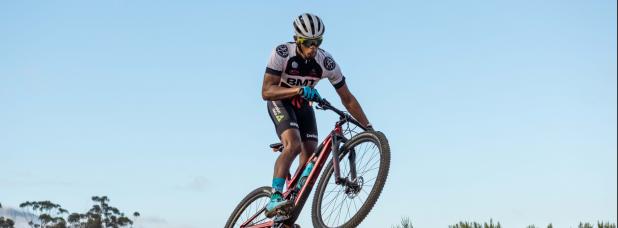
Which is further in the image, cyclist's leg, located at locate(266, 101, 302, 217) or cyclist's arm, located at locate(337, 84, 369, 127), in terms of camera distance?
cyclist's arm, located at locate(337, 84, 369, 127)

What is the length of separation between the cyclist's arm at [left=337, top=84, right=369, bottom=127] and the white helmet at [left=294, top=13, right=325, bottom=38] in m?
1.15

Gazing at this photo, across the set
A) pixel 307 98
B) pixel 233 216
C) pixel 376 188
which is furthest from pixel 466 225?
pixel 233 216

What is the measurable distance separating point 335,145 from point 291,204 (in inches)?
38.6

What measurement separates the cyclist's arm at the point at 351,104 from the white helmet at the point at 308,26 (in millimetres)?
1149

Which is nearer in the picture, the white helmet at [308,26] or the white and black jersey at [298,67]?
the white helmet at [308,26]

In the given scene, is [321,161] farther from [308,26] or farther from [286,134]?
[308,26]

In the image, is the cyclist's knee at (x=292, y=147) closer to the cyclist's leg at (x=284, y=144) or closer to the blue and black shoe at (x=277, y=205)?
the cyclist's leg at (x=284, y=144)

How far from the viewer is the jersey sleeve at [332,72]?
11570mm

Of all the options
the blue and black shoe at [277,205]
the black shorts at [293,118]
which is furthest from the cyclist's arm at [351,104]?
the blue and black shoe at [277,205]

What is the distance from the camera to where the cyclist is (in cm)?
1111

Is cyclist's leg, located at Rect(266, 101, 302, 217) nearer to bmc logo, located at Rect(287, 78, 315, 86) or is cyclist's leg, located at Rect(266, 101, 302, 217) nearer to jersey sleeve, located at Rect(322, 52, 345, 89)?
bmc logo, located at Rect(287, 78, 315, 86)

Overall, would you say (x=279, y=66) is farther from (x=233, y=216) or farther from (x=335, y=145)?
(x=233, y=216)

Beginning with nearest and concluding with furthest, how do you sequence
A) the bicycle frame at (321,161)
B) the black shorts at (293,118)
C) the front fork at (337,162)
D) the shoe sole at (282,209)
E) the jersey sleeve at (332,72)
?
the front fork at (337,162) → the bicycle frame at (321,161) → the shoe sole at (282,209) → the black shorts at (293,118) → the jersey sleeve at (332,72)

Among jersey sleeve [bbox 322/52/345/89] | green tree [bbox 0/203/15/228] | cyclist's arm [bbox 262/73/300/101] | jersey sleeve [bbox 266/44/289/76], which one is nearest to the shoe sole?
cyclist's arm [bbox 262/73/300/101]
